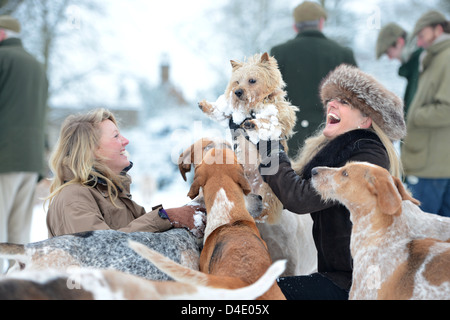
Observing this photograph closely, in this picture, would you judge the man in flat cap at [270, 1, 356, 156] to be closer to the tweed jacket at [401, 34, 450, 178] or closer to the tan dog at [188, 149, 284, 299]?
the tweed jacket at [401, 34, 450, 178]

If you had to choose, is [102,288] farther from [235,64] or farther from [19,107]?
[19,107]

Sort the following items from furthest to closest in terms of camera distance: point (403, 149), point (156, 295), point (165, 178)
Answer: point (165, 178)
point (403, 149)
point (156, 295)

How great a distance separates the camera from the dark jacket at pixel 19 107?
15.8ft

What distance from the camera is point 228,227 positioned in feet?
6.87

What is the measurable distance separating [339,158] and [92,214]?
4.17 feet

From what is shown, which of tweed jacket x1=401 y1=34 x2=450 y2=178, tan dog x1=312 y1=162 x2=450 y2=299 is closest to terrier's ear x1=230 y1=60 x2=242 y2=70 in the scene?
tan dog x1=312 y1=162 x2=450 y2=299

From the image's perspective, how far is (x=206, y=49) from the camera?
7777 millimetres

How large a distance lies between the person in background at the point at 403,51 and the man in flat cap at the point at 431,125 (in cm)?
32

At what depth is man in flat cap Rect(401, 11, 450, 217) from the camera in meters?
4.31

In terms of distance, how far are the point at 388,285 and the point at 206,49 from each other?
21.8 feet

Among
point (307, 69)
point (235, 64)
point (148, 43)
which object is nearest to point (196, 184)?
point (235, 64)

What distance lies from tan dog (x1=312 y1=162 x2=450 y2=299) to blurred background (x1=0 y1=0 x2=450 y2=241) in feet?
20.5
